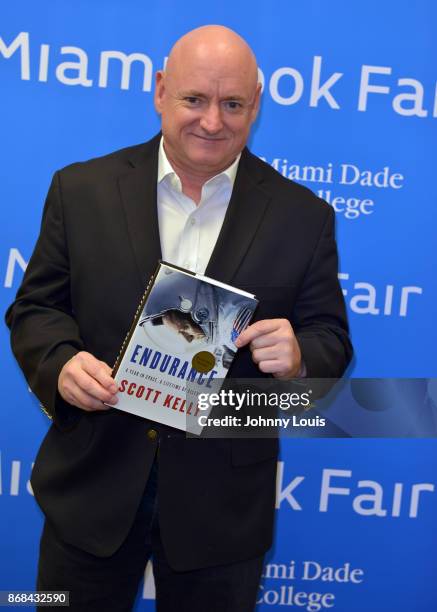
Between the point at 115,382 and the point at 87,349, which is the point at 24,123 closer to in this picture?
the point at 87,349

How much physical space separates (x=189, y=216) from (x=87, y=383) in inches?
17.8

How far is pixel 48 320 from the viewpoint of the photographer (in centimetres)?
161

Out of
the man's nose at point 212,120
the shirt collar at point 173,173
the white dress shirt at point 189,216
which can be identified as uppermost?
the man's nose at point 212,120

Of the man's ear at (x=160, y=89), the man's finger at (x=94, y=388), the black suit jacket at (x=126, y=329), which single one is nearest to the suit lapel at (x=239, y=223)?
the black suit jacket at (x=126, y=329)

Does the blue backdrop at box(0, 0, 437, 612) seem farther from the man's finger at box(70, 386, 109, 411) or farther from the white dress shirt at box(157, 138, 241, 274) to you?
the man's finger at box(70, 386, 109, 411)

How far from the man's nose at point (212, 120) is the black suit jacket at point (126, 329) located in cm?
16

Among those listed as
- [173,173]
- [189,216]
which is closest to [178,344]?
[189,216]

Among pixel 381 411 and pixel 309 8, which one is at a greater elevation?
pixel 309 8

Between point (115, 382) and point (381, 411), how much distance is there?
1254mm

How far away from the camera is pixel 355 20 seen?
7.53ft

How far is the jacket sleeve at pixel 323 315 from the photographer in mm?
1636

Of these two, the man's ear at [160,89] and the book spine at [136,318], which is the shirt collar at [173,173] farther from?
the book spine at [136,318]

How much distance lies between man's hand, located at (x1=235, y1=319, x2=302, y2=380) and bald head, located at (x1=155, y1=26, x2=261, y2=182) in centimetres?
40

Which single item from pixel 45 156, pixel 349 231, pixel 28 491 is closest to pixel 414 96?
pixel 349 231
